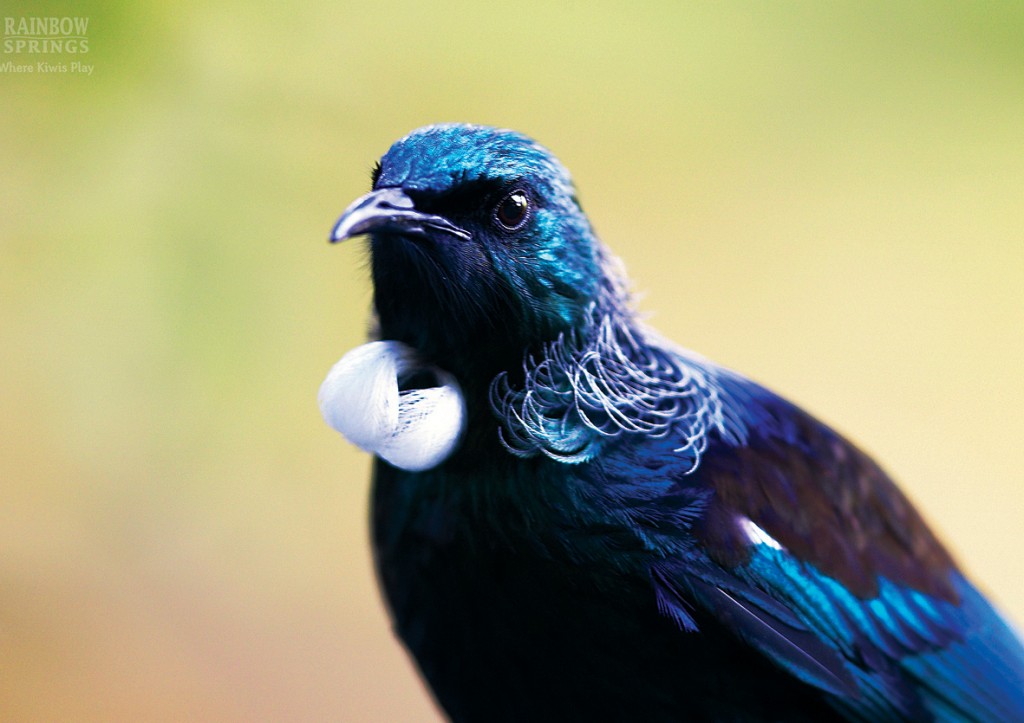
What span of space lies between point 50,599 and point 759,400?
1633mm

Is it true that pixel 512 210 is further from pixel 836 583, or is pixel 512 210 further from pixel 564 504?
pixel 836 583

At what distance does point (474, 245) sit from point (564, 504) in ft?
0.94

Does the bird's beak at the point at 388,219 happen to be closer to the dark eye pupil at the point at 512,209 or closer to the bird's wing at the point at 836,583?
the dark eye pupil at the point at 512,209

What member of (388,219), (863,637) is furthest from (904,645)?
(388,219)

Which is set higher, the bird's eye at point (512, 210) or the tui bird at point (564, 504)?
the bird's eye at point (512, 210)

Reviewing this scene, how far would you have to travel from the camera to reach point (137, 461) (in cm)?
222

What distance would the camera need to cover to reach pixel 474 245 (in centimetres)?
104

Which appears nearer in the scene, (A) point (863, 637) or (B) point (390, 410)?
(B) point (390, 410)

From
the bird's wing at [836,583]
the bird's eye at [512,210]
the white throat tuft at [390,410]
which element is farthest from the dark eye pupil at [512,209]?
the bird's wing at [836,583]

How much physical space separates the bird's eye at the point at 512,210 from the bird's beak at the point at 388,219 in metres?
0.04

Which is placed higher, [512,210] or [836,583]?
[512,210]

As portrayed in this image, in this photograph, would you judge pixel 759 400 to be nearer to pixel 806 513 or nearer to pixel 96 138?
pixel 806 513

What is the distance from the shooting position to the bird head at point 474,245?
1.01 m

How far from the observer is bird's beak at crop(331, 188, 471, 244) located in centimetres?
93
